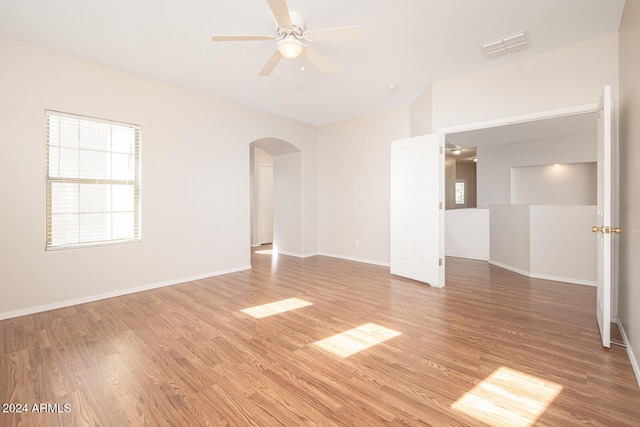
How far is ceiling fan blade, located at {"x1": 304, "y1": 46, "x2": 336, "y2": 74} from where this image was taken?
2.69 metres

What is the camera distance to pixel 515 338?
2.46 metres

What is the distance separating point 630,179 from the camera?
2.27 meters

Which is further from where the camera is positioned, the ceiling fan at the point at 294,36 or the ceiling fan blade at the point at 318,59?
the ceiling fan blade at the point at 318,59

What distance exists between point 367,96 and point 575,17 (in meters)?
2.57

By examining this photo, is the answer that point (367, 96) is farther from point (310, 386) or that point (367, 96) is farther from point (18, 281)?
point (18, 281)

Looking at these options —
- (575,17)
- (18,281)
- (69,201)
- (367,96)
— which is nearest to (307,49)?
(367,96)

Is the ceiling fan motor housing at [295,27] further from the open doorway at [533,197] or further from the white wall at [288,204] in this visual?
the white wall at [288,204]

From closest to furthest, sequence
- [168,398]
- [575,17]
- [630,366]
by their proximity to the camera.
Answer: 1. [168,398]
2. [630,366]
3. [575,17]

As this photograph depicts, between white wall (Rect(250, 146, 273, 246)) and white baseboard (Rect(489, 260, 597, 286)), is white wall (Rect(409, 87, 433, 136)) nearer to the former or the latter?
white baseboard (Rect(489, 260, 597, 286))

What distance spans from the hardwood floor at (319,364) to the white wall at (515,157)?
4.16 meters

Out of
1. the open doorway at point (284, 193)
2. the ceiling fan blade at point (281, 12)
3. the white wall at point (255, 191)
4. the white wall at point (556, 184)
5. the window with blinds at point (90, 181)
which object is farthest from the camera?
the white wall at point (255, 191)

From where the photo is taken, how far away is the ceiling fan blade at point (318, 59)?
2689 millimetres

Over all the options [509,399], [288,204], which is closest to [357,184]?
[288,204]

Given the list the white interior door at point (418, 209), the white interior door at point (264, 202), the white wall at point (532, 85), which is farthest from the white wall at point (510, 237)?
the white interior door at point (264, 202)
